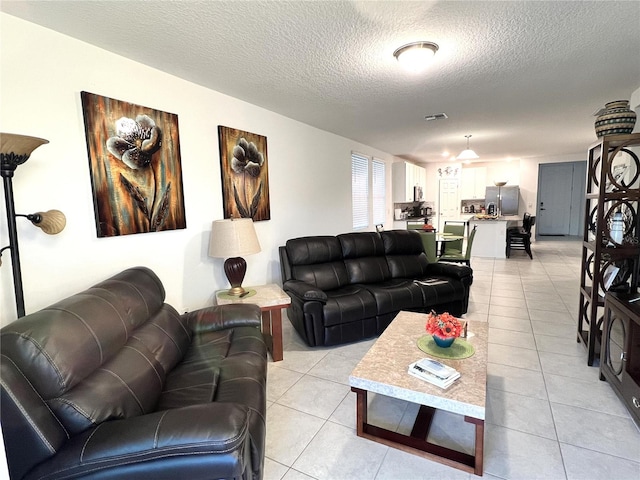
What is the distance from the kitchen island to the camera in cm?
709

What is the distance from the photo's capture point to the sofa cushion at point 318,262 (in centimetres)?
345

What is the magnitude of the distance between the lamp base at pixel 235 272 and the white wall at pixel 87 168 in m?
0.23

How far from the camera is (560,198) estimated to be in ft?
31.2

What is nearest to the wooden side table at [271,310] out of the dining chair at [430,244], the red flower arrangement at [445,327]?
the red flower arrangement at [445,327]

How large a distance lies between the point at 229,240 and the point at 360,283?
1.64m

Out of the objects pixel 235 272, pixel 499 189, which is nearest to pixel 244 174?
pixel 235 272

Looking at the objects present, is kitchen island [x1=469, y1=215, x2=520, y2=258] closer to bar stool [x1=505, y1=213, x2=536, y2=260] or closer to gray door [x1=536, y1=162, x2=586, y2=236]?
bar stool [x1=505, y1=213, x2=536, y2=260]

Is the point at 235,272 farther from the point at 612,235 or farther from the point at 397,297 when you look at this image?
the point at 612,235

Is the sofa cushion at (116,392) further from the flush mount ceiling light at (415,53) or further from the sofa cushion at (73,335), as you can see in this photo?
the flush mount ceiling light at (415,53)

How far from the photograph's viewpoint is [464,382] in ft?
5.52

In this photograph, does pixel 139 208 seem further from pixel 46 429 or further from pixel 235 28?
pixel 46 429

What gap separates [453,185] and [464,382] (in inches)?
323

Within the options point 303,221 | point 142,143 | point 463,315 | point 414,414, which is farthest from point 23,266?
point 463,315

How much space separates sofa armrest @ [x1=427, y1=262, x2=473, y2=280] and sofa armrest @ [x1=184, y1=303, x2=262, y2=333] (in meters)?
2.32
